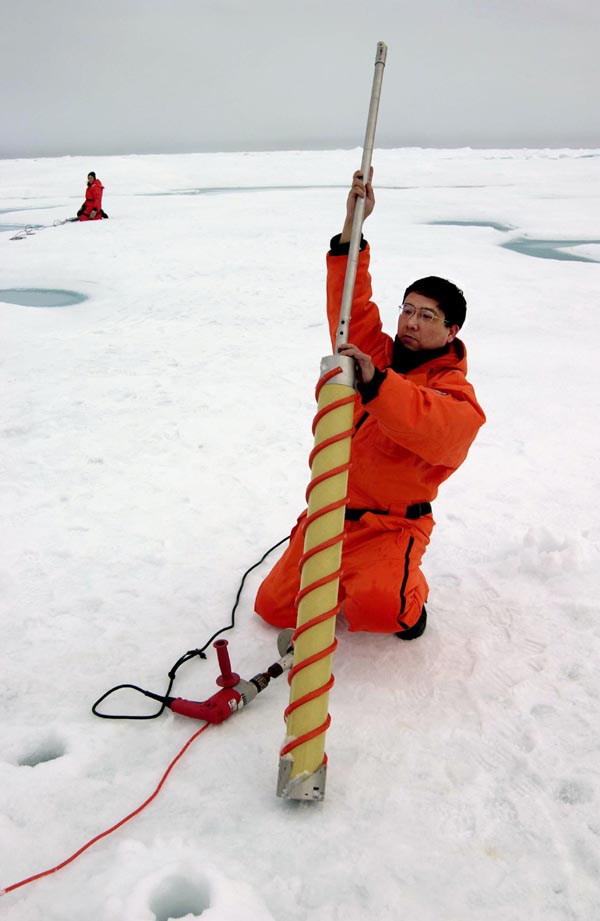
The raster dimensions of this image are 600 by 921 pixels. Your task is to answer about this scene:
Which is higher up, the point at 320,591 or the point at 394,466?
the point at 394,466

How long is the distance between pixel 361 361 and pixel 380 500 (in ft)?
2.28

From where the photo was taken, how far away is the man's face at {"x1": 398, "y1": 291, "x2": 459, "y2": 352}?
201 cm

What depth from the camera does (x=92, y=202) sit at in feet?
40.2

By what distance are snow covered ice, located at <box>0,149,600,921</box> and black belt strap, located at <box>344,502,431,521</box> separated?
41 cm

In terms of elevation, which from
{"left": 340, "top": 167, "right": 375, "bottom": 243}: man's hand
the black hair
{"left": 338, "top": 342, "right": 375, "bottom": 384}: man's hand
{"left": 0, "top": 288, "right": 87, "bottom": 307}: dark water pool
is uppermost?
{"left": 340, "top": 167, "right": 375, "bottom": 243}: man's hand

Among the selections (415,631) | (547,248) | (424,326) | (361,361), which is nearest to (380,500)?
(415,631)

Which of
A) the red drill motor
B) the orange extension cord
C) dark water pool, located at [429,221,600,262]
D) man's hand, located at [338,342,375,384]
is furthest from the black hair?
dark water pool, located at [429,221,600,262]

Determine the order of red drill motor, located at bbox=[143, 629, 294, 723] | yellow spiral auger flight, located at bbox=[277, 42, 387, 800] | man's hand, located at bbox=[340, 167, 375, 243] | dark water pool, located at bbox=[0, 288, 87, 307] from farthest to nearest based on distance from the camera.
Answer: dark water pool, located at bbox=[0, 288, 87, 307], red drill motor, located at bbox=[143, 629, 294, 723], man's hand, located at bbox=[340, 167, 375, 243], yellow spiral auger flight, located at bbox=[277, 42, 387, 800]

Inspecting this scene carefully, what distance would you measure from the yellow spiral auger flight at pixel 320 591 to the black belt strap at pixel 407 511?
570 millimetres

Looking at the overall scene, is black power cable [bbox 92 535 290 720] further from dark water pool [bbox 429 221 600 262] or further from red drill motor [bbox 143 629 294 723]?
dark water pool [bbox 429 221 600 262]

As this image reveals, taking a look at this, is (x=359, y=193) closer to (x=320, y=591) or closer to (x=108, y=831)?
(x=320, y=591)

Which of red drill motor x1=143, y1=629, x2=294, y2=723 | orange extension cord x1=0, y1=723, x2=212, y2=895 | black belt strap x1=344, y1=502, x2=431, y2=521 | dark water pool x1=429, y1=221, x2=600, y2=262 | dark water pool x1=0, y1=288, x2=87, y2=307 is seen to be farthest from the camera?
dark water pool x1=429, y1=221, x2=600, y2=262

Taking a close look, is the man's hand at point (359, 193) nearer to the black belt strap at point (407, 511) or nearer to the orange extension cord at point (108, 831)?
the black belt strap at point (407, 511)

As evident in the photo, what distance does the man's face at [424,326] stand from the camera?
6.58 feet
